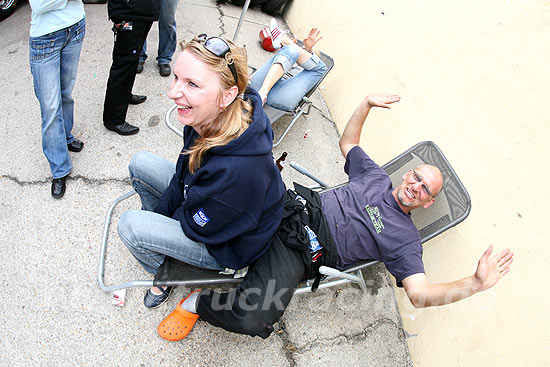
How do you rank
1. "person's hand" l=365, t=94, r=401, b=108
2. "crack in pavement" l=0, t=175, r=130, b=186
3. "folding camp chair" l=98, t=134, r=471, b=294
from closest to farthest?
"folding camp chair" l=98, t=134, r=471, b=294 → "person's hand" l=365, t=94, r=401, b=108 → "crack in pavement" l=0, t=175, r=130, b=186

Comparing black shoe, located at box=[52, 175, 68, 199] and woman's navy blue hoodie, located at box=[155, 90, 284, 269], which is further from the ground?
woman's navy blue hoodie, located at box=[155, 90, 284, 269]

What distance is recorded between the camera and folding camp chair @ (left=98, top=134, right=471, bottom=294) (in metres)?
1.93

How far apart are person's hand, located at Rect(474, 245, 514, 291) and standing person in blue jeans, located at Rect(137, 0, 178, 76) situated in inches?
138

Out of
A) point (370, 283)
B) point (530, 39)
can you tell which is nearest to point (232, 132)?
point (370, 283)

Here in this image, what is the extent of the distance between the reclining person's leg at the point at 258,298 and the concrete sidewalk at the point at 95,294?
0.36 m

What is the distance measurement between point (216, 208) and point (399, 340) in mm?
1638

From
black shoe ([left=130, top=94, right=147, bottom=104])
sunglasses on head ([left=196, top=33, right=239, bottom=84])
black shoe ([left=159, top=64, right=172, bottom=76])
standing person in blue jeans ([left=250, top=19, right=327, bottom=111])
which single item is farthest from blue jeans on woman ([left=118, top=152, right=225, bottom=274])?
black shoe ([left=159, top=64, right=172, bottom=76])

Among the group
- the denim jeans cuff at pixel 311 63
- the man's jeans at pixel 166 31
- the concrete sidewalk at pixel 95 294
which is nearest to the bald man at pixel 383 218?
the concrete sidewalk at pixel 95 294

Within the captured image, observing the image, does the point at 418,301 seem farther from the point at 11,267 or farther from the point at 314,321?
the point at 11,267

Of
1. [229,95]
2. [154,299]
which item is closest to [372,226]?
[229,95]

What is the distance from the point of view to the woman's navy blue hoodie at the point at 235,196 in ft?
5.08

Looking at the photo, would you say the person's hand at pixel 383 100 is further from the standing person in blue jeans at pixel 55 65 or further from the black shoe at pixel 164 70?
the black shoe at pixel 164 70

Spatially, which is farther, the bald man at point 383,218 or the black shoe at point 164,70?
the black shoe at point 164,70

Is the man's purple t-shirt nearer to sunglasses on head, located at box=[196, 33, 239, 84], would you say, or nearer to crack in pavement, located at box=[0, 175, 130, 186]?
sunglasses on head, located at box=[196, 33, 239, 84]
